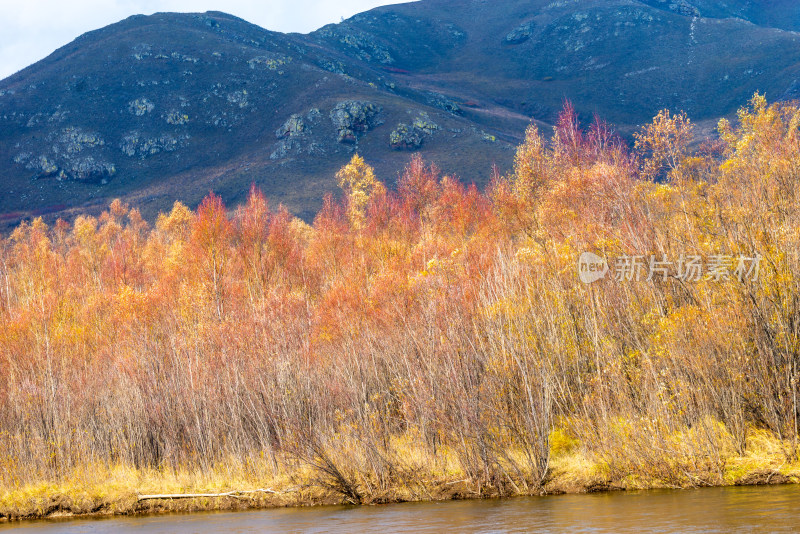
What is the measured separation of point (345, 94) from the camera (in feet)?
542

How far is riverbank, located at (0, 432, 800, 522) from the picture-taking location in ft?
49.1

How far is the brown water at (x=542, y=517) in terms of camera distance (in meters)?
11.8

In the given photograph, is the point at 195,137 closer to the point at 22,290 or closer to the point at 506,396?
the point at 22,290

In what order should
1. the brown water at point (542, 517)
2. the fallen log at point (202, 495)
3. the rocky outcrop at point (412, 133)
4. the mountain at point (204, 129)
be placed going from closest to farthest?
the brown water at point (542, 517), the fallen log at point (202, 495), the mountain at point (204, 129), the rocky outcrop at point (412, 133)

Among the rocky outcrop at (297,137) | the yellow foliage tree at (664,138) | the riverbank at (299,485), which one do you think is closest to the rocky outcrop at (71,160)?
the rocky outcrop at (297,137)

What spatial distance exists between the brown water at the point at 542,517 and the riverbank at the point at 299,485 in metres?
0.46

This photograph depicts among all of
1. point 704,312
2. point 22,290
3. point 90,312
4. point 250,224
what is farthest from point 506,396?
point 22,290

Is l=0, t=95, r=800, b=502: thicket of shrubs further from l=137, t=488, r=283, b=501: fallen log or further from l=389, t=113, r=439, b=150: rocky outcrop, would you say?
l=389, t=113, r=439, b=150: rocky outcrop

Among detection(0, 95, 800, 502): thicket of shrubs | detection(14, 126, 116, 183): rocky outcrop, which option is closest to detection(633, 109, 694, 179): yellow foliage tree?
detection(0, 95, 800, 502): thicket of shrubs

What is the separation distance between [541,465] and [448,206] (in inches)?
1814

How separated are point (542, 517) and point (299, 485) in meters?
8.07

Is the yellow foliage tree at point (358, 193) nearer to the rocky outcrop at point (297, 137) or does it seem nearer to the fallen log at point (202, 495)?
the fallen log at point (202, 495)

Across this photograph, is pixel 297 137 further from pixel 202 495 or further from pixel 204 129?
pixel 202 495

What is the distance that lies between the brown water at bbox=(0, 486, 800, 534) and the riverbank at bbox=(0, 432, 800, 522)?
46 cm
